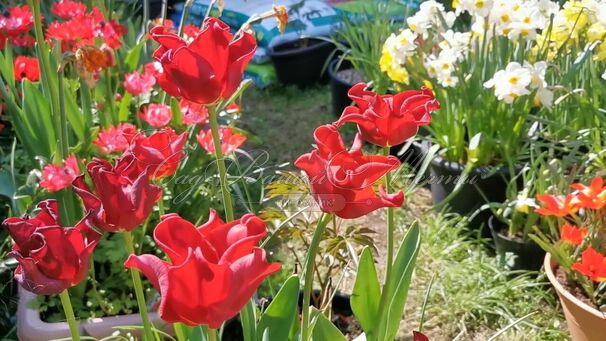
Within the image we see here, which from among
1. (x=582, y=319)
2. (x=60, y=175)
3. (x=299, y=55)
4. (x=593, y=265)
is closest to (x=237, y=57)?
(x=60, y=175)

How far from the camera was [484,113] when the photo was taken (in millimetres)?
2160

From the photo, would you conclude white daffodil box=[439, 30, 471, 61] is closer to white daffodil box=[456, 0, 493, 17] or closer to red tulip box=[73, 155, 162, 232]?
white daffodil box=[456, 0, 493, 17]

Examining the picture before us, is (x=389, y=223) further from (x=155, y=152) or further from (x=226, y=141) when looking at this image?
(x=226, y=141)

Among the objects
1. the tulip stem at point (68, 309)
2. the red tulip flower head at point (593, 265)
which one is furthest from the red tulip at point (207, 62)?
the red tulip flower head at point (593, 265)

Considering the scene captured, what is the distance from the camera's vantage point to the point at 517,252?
196cm

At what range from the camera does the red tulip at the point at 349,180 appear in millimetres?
622

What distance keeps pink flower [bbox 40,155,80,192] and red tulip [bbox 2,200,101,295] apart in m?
0.75

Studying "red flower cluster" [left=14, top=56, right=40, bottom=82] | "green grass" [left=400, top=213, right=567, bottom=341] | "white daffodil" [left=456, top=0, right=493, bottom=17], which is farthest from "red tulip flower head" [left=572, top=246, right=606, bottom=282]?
"red flower cluster" [left=14, top=56, right=40, bottom=82]

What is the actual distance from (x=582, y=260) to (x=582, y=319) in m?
0.15

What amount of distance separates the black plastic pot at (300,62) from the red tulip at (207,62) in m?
2.90

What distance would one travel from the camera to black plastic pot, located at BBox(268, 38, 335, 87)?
3.62 metres

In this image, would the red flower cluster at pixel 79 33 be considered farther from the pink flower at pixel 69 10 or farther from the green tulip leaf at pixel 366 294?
the green tulip leaf at pixel 366 294

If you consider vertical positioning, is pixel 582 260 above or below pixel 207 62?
below

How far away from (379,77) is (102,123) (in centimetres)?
124
